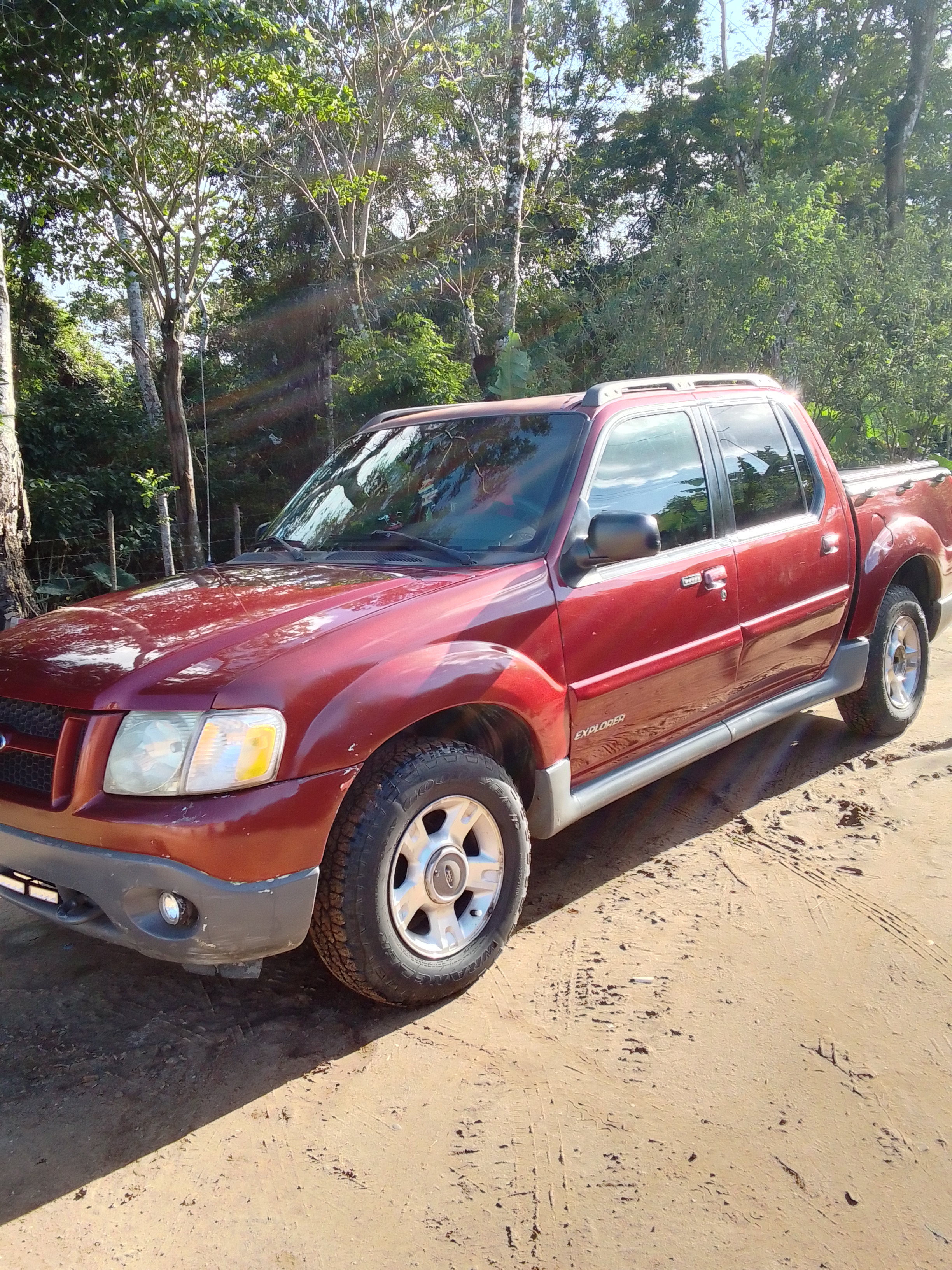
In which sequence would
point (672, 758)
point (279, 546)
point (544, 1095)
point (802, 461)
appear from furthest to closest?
point (802, 461)
point (279, 546)
point (672, 758)
point (544, 1095)

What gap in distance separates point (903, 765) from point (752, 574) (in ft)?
5.26

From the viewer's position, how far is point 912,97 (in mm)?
21906

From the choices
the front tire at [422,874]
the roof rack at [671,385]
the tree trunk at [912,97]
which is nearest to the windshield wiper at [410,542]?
the front tire at [422,874]

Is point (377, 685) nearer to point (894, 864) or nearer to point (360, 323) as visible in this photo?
point (894, 864)

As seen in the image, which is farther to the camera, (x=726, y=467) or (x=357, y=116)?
(x=357, y=116)

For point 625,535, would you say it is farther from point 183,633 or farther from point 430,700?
point 183,633

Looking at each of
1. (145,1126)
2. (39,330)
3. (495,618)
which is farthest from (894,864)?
(39,330)

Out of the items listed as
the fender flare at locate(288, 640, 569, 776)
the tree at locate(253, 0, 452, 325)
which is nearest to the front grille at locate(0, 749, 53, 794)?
the fender flare at locate(288, 640, 569, 776)

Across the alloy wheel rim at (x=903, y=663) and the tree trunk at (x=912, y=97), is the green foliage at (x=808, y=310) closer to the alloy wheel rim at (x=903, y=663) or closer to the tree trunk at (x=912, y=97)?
the tree trunk at (x=912, y=97)

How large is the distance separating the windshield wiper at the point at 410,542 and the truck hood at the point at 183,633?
5.2 inches

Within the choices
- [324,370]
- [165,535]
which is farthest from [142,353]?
[165,535]

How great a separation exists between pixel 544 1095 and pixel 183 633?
1622mm

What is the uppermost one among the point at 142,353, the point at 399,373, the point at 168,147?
the point at 168,147

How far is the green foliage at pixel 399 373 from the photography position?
13586 millimetres
